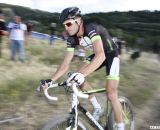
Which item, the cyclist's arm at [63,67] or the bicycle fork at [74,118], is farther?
the cyclist's arm at [63,67]

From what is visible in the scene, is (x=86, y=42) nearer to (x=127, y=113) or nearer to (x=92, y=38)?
(x=92, y=38)

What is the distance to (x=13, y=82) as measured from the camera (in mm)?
9961

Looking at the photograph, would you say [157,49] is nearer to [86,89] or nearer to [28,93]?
[28,93]

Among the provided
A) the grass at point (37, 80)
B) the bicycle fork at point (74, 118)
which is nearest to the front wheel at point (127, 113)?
the bicycle fork at point (74, 118)

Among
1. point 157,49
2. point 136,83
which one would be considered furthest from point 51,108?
point 157,49

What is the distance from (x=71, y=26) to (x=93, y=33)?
0.34m

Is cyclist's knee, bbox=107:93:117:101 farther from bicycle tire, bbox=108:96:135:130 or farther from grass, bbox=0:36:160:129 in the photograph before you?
grass, bbox=0:36:160:129

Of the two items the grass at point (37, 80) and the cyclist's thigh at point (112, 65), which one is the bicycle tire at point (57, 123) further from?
the grass at point (37, 80)

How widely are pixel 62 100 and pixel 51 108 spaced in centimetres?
70

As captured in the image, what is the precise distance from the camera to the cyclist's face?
4873mm

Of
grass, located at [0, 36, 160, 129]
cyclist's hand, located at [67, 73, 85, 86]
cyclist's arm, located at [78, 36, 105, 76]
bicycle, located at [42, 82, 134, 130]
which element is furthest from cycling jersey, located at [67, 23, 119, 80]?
grass, located at [0, 36, 160, 129]

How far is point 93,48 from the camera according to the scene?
509 cm

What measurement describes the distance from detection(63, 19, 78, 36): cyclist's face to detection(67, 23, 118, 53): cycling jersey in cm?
19

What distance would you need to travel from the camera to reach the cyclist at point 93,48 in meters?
4.87
